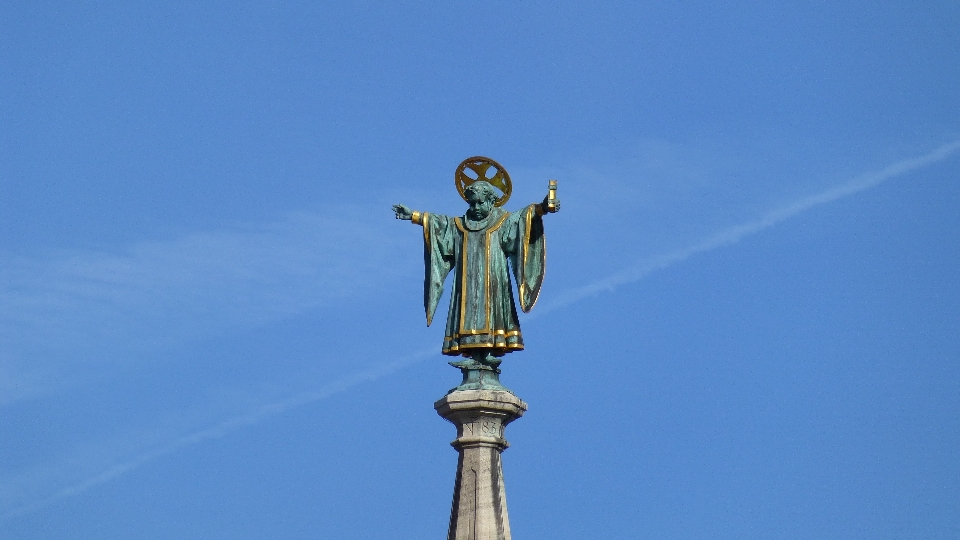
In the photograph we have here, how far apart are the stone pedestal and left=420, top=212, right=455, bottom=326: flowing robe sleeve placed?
226cm

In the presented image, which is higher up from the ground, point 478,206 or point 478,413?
point 478,206

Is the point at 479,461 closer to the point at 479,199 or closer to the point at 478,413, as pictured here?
the point at 478,413

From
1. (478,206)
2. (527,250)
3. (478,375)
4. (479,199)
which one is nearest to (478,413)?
(478,375)

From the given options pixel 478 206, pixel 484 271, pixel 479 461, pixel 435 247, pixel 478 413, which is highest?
pixel 478 206

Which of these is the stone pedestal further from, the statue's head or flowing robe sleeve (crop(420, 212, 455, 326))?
the statue's head

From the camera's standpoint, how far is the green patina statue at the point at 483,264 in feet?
140

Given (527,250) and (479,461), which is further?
(527,250)

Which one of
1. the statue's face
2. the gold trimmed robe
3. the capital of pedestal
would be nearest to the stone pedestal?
the capital of pedestal

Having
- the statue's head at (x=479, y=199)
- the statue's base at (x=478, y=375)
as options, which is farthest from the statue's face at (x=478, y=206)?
the statue's base at (x=478, y=375)

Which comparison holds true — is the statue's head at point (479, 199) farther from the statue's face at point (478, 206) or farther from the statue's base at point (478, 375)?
the statue's base at point (478, 375)

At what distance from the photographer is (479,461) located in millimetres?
41938

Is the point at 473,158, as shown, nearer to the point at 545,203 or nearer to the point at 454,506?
the point at 545,203

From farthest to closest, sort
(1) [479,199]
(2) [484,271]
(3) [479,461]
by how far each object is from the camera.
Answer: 1. (1) [479,199]
2. (2) [484,271]
3. (3) [479,461]

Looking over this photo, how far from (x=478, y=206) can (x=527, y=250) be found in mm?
1234
